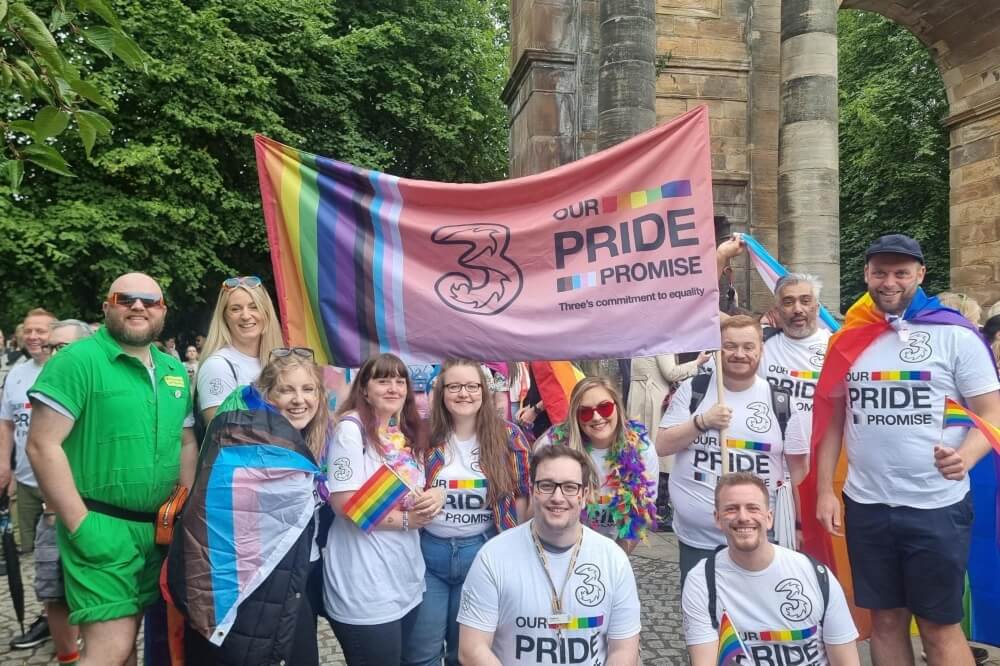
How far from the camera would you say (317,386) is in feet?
10.2

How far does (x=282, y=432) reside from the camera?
9.31 ft

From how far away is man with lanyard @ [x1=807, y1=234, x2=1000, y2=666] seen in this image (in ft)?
10.4

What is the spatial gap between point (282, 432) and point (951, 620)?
2920mm

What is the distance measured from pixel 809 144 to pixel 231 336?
29.3ft

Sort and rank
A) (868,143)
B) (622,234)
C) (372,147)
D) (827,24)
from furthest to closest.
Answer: (868,143), (372,147), (827,24), (622,234)

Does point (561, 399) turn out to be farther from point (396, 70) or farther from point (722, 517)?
point (396, 70)

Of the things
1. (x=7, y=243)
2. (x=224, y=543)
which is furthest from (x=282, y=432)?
(x=7, y=243)

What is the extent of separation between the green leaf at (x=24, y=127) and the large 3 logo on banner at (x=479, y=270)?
1909 millimetres

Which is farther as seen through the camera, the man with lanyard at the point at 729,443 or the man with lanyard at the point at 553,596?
the man with lanyard at the point at 729,443

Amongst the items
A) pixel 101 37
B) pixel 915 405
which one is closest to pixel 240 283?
pixel 101 37

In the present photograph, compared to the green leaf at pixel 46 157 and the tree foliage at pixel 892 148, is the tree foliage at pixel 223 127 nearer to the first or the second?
the green leaf at pixel 46 157

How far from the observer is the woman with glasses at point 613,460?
3393mm

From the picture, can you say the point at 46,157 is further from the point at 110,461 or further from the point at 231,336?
the point at 231,336

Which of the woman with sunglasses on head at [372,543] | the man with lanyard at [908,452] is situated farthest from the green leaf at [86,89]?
the man with lanyard at [908,452]
